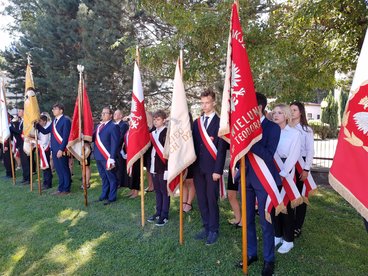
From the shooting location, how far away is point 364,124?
2588 mm

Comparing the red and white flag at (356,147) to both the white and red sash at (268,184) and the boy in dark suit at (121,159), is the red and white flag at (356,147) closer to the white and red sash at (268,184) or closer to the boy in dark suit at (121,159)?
the white and red sash at (268,184)

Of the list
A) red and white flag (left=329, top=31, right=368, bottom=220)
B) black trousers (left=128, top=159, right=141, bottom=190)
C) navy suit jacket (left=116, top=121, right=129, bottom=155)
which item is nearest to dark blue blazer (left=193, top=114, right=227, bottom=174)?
red and white flag (left=329, top=31, right=368, bottom=220)

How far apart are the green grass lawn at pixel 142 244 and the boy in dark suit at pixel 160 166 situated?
237 mm

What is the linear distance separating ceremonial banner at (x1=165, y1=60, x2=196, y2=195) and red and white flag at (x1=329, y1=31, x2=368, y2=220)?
208 centimetres

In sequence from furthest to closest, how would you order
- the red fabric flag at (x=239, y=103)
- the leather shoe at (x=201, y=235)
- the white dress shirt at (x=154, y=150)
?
the white dress shirt at (x=154, y=150) < the leather shoe at (x=201, y=235) < the red fabric flag at (x=239, y=103)

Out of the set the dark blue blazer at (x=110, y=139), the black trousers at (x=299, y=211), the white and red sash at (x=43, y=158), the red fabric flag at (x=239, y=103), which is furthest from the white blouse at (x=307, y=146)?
the white and red sash at (x=43, y=158)

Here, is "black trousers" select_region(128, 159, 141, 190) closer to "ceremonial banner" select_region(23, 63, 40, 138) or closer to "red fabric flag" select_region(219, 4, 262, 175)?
"ceremonial banner" select_region(23, 63, 40, 138)

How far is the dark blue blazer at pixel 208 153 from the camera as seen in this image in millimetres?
4211

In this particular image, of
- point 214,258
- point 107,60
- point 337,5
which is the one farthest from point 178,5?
point 107,60

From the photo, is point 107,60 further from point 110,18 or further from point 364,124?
point 364,124

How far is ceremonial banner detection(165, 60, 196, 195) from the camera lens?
4.51 metres

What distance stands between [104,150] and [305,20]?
450 centimetres

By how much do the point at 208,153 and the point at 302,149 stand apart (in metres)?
1.34

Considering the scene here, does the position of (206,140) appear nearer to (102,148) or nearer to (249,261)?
(249,261)
